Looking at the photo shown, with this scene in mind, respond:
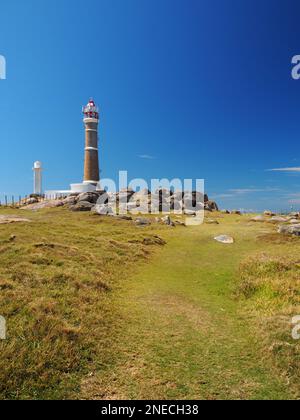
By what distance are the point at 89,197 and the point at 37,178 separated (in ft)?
95.6

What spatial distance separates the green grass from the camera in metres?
8.41

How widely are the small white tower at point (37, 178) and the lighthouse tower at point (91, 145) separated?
64.2 ft

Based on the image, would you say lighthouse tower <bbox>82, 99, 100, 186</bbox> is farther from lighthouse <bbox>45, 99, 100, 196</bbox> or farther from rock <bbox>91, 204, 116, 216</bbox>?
rock <bbox>91, 204, 116, 216</bbox>

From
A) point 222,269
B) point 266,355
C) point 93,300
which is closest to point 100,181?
point 222,269

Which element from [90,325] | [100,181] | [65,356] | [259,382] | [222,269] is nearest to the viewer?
[259,382]

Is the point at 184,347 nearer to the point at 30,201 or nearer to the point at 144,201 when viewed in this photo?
the point at 144,201

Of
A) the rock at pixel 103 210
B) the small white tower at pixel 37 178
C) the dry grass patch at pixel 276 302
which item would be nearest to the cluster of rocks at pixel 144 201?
the rock at pixel 103 210

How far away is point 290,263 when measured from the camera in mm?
19734

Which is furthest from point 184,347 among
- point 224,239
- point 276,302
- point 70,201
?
point 70,201

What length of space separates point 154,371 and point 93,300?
18.0 feet

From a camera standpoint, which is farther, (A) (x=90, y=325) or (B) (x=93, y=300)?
(B) (x=93, y=300)

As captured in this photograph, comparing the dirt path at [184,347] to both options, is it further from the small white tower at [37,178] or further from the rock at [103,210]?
the small white tower at [37,178]

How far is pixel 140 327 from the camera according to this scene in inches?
465
